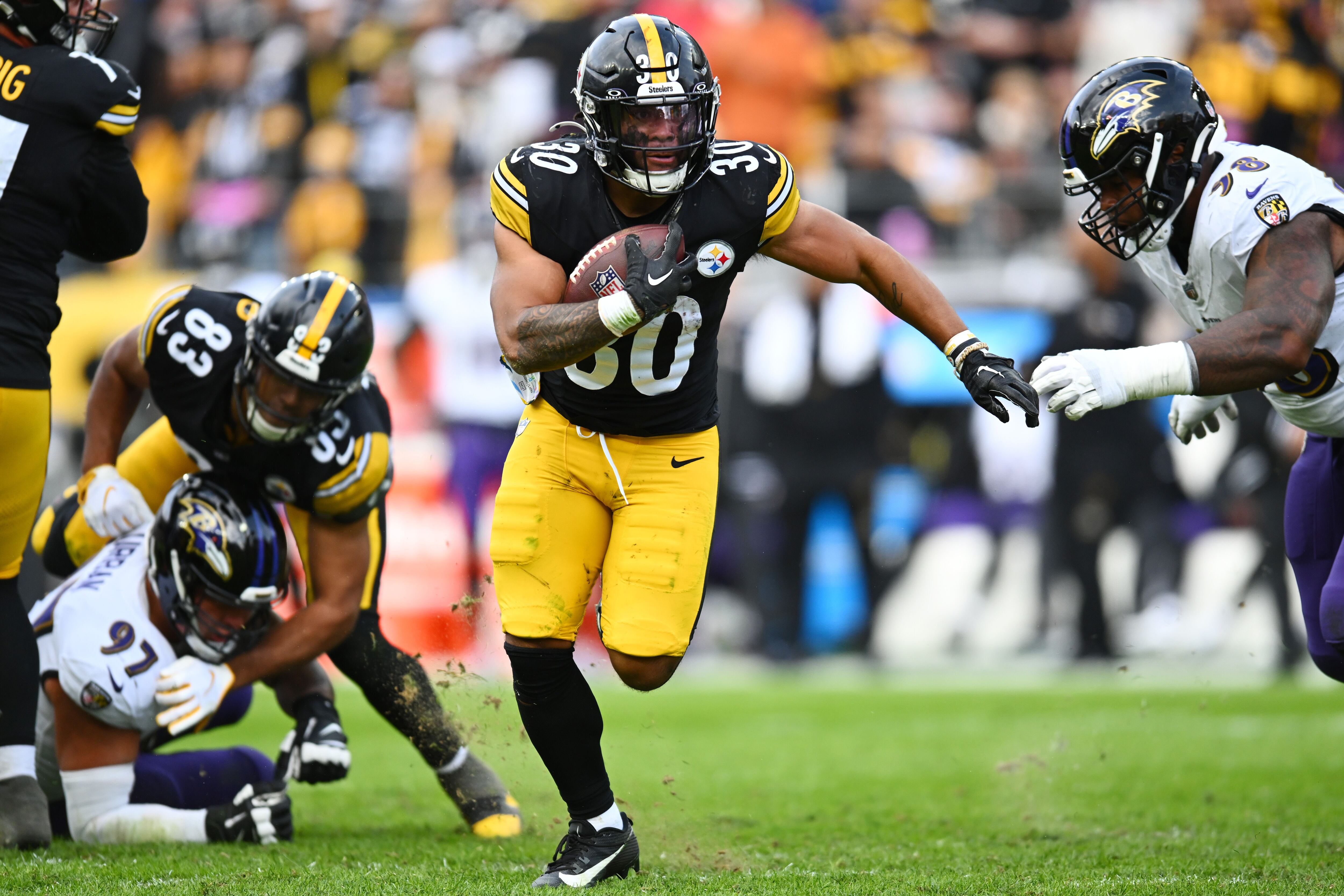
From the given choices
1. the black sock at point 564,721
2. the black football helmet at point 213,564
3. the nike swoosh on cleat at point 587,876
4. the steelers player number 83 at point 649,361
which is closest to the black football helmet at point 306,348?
the black football helmet at point 213,564

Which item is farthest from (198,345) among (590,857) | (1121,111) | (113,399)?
(1121,111)

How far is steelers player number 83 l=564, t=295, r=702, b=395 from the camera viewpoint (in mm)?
3703

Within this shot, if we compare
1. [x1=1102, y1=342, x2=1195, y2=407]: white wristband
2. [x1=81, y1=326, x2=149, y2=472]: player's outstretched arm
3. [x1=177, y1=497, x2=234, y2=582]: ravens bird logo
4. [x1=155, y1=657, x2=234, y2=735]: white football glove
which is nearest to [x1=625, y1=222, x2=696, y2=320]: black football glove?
[x1=1102, y1=342, x2=1195, y2=407]: white wristband

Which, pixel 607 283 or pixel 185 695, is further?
pixel 185 695

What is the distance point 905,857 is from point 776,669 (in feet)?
16.7

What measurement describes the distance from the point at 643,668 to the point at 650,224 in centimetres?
115

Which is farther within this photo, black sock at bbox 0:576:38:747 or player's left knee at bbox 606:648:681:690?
black sock at bbox 0:576:38:747

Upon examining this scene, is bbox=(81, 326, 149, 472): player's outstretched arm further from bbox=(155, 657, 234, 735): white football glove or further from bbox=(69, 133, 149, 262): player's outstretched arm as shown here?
bbox=(155, 657, 234, 735): white football glove

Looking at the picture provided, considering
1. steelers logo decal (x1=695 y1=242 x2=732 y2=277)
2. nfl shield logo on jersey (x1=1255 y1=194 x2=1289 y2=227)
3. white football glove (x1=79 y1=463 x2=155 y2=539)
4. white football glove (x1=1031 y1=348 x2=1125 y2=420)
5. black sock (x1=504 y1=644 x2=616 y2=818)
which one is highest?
nfl shield logo on jersey (x1=1255 y1=194 x2=1289 y2=227)

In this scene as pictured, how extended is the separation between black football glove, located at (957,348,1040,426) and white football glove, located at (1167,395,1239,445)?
1.00 meters

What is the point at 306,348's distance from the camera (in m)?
4.15

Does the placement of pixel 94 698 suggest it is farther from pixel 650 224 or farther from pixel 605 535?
pixel 650 224

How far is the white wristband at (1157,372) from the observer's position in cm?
338

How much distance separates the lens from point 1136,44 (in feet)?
35.1
